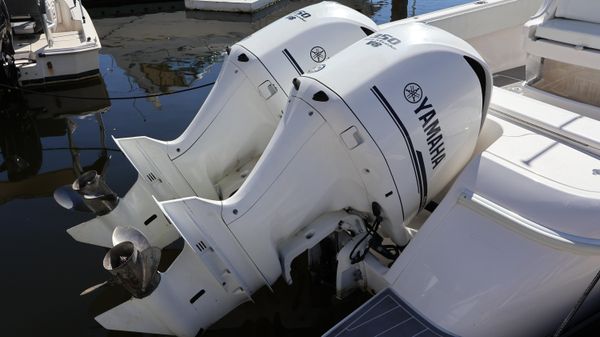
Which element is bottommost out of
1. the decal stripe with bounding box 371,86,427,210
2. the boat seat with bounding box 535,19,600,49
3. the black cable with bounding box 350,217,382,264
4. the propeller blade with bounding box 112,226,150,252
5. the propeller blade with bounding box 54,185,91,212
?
the black cable with bounding box 350,217,382,264

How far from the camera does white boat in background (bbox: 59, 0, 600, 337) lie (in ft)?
7.45

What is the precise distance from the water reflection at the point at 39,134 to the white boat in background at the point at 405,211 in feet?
9.12

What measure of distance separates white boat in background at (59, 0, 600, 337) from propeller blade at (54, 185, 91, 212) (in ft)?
2.48

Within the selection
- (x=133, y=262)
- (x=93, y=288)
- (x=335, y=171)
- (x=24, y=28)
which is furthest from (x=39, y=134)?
(x=335, y=171)

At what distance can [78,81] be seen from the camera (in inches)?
289

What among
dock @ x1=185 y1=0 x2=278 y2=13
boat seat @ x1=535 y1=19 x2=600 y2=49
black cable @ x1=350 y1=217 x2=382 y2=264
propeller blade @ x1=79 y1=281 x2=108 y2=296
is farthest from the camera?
dock @ x1=185 y1=0 x2=278 y2=13

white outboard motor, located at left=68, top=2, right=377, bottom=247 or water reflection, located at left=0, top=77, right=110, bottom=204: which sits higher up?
white outboard motor, located at left=68, top=2, right=377, bottom=247

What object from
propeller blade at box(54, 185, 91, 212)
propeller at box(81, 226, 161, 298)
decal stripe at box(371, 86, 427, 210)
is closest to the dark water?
propeller blade at box(54, 185, 91, 212)

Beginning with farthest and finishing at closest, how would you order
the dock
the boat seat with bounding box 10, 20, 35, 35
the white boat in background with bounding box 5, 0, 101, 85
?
the dock → the boat seat with bounding box 10, 20, 35, 35 → the white boat in background with bounding box 5, 0, 101, 85

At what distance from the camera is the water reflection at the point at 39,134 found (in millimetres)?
4887

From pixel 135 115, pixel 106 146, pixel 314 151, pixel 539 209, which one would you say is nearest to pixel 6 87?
pixel 135 115

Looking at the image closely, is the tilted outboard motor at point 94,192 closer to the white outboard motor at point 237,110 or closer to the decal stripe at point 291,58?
the white outboard motor at point 237,110

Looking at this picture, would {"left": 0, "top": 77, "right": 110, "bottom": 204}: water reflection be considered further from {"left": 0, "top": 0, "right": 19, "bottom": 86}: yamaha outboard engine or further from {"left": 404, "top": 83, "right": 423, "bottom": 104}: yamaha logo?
{"left": 404, "top": 83, "right": 423, "bottom": 104}: yamaha logo

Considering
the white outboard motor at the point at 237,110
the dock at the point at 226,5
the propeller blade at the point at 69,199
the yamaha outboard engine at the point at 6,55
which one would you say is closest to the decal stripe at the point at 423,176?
the white outboard motor at the point at 237,110
